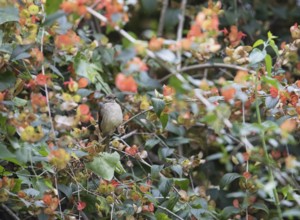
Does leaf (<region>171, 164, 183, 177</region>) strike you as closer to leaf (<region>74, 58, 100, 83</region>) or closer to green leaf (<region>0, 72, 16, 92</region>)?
leaf (<region>74, 58, 100, 83</region>)

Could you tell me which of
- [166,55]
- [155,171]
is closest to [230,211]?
[155,171]

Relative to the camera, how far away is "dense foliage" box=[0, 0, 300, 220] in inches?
67.4

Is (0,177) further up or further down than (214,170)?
further up

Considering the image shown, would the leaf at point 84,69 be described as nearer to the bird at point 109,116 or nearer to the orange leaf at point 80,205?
the bird at point 109,116

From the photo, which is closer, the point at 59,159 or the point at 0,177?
the point at 59,159

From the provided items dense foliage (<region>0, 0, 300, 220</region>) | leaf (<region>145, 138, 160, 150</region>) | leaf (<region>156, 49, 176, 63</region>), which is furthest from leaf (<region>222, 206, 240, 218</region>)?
leaf (<region>156, 49, 176, 63</region>)

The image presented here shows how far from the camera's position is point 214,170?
12.7 feet

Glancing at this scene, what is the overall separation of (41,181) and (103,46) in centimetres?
113

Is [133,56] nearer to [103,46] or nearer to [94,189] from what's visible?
[94,189]

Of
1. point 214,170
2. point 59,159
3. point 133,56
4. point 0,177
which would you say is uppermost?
point 133,56

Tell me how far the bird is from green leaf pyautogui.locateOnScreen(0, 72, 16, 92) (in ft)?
1.79

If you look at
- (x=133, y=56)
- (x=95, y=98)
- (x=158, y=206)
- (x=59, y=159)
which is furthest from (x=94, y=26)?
(x=133, y=56)

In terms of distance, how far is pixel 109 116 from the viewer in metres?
2.92

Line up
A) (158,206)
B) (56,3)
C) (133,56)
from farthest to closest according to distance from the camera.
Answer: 1. (158,206)
2. (56,3)
3. (133,56)
